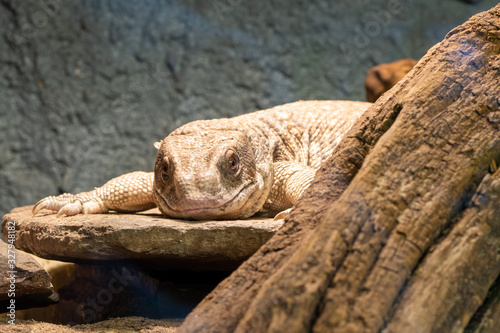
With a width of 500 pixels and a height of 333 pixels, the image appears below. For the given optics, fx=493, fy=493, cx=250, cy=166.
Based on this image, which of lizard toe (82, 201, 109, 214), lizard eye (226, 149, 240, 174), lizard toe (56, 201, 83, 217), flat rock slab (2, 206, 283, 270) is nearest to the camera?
flat rock slab (2, 206, 283, 270)

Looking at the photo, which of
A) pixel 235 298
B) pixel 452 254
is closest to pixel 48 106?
pixel 235 298

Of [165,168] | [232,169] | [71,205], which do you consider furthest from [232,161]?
[71,205]

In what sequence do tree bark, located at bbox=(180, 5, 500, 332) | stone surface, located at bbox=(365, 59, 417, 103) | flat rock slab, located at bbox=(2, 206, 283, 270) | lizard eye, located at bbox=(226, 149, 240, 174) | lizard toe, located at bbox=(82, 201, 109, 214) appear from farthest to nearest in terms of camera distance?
stone surface, located at bbox=(365, 59, 417, 103), lizard toe, located at bbox=(82, 201, 109, 214), lizard eye, located at bbox=(226, 149, 240, 174), flat rock slab, located at bbox=(2, 206, 283, 270), tree bark, located at bbox=(180, 5, 500, 332)

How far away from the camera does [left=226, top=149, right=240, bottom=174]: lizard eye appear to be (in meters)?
4.36

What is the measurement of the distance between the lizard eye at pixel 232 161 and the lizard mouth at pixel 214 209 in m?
0.19

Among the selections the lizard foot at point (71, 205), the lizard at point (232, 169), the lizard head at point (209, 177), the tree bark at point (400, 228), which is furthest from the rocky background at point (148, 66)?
the tree bark at point (400, 228)

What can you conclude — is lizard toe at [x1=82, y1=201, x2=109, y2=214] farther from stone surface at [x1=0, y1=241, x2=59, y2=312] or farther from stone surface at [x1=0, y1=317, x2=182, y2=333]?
stone surface at [x1=0, y1=317, x2=182, y2=333]

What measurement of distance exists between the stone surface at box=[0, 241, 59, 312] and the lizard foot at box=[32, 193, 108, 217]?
0.84 m

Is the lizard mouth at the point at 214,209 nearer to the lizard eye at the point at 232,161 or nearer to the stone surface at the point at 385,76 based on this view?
the lizard eye at the point at 232,161

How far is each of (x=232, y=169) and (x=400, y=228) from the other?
2.14 meters

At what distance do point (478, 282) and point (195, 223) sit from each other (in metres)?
2.27

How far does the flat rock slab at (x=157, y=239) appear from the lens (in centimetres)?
390

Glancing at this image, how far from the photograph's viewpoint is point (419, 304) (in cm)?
226

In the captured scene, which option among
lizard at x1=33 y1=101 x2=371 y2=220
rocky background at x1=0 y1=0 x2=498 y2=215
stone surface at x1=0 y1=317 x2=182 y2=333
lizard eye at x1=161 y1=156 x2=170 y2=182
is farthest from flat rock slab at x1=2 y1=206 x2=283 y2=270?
rocky background at x1=0 y1=0 x2=498 y2=215
